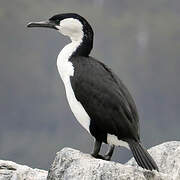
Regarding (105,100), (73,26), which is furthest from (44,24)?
(105,100)

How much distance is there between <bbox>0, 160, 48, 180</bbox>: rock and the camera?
6.48 m

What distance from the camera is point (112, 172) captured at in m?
5.41

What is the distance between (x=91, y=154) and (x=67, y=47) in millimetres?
1250

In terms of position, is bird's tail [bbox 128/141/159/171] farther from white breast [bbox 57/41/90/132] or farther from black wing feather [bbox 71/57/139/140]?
white breast [bbox 57/41/90/132]

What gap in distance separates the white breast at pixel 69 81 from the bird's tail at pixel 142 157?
0.58 metres

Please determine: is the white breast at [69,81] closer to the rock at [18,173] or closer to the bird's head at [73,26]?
the bird's head at [73,26]

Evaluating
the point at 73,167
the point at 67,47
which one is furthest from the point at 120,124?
the point at 67,47

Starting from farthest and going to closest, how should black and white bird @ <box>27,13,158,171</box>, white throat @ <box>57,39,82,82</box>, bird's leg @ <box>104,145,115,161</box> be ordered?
white throat @ <box>57,39,82,82</box> → bird's leg @ <box>104,145,115,161</box> → black and white bird @ <box>27,13,158,171</box>

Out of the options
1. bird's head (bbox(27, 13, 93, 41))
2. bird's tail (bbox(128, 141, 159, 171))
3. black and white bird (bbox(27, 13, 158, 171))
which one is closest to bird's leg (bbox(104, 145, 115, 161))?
black and white bird (bbox(27, 13, 158, 171))

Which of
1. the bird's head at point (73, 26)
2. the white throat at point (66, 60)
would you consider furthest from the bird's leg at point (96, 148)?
the bird's head at point (73, 26)

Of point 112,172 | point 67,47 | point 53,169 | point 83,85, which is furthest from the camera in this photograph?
point 67,47

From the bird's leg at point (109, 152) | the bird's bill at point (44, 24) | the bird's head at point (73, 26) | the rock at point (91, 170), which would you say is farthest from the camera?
the bird's bill at point (44, 24)

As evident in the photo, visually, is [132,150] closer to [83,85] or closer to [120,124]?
[120,124]

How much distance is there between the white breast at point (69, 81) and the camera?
634cm
